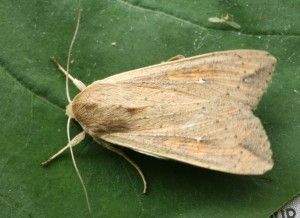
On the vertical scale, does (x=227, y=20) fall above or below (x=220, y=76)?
above

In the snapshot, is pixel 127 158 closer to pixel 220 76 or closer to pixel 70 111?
pixel 70 111

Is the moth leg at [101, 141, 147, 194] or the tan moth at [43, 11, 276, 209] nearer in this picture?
the tan moth at [43, 11, 276, 209]

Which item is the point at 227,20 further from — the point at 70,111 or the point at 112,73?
the point at 70,111

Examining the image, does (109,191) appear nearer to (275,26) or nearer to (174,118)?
(174,118)

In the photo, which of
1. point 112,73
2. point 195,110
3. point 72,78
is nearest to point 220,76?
point 195,110

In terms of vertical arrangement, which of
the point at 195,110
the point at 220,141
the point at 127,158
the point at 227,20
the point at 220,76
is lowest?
the point at 127,158

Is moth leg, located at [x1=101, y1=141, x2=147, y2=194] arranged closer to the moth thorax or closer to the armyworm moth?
the moth thorax

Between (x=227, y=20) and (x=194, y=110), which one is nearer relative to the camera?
(x=194, y=110)

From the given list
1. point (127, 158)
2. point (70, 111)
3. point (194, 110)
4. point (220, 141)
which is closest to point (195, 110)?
point (194, 110)

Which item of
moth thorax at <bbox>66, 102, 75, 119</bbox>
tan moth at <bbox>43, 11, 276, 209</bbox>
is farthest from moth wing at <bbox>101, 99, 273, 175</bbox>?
moth thorax at <bbox>66, 102, 75, 119</bbox>
